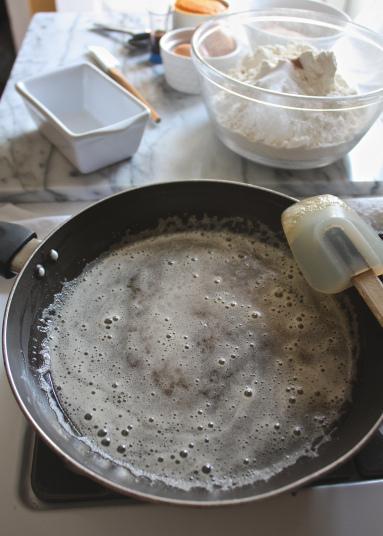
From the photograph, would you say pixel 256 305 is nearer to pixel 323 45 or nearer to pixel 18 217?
pixel 18 217

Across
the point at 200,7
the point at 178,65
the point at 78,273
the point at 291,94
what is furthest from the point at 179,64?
the point at 78,273

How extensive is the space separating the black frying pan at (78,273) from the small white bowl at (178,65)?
0.32m

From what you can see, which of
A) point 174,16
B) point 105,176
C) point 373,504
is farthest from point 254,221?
point 174,16

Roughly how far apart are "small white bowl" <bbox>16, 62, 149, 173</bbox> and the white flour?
0.14 metres

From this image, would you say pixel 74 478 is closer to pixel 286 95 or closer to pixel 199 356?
pixel 199 356

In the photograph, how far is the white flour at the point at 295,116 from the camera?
692mm

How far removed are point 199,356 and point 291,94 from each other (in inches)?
14.4

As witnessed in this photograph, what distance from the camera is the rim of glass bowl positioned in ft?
2.16

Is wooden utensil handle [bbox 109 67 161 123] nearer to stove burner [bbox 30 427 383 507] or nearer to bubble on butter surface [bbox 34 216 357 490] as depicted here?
bubble on butter surface [bbox 34 216 357 490]

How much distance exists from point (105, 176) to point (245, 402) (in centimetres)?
42

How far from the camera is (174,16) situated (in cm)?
96

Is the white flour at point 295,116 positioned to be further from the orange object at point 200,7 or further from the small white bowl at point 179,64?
the orange object at point 200,7

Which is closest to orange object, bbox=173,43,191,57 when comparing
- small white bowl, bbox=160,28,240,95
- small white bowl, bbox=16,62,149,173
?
small white bowl, bbox=160,28,240,95

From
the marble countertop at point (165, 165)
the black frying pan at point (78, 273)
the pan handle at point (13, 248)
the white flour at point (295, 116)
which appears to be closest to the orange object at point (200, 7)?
the marble countertop at point (165, 165)
